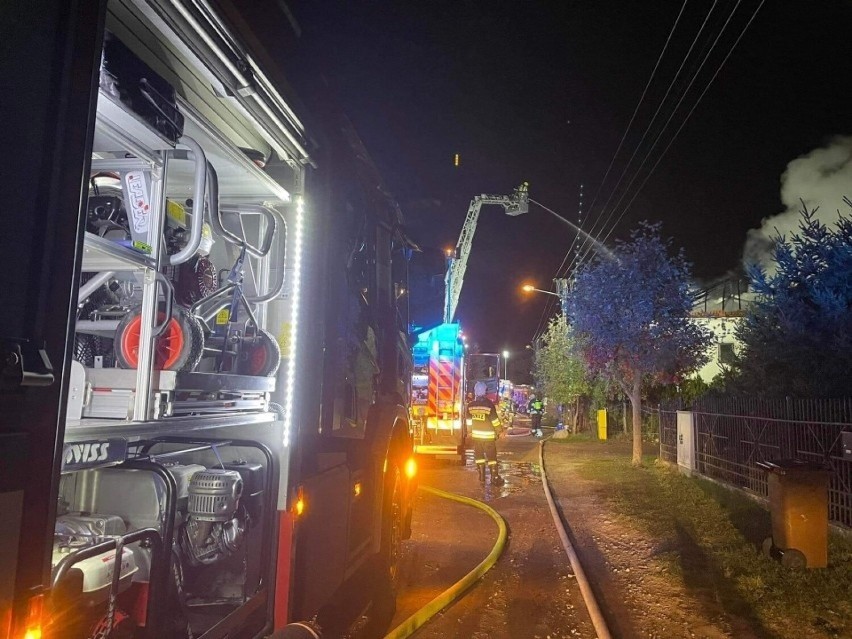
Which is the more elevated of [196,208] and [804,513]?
[196,208]

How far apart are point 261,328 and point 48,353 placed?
2.09m

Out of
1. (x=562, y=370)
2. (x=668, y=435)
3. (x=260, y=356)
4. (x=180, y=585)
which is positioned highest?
(x=562, y=370)

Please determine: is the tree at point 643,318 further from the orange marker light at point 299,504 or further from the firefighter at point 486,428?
the orange marker light at point 299,504

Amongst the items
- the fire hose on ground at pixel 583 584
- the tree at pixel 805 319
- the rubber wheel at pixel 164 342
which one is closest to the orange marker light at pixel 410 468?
the fire hose on ground at pixel 583 584

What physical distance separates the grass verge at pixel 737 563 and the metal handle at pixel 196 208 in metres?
4.89

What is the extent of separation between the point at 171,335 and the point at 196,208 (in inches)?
21.7

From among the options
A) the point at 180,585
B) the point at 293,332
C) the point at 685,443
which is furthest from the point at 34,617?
the point at 685,443

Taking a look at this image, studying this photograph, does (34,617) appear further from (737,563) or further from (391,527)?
(737,563)

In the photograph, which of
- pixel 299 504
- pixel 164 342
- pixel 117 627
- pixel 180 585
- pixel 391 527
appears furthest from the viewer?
pixel 391 527

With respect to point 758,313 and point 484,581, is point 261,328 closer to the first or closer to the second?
point 484,581

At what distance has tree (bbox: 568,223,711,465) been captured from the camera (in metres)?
15.8

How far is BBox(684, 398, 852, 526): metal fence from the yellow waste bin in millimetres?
1339

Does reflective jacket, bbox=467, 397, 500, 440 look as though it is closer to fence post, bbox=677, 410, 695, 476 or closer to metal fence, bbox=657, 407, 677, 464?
fence post, bbox=677, 410, 695, 476

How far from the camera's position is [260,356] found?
11.3 ft
